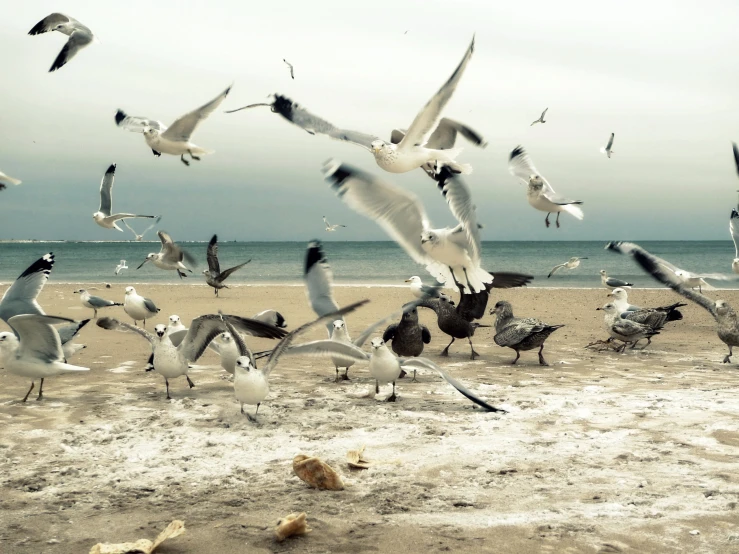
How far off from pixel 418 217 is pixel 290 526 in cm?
407

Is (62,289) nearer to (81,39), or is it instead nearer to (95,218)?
(95,218)

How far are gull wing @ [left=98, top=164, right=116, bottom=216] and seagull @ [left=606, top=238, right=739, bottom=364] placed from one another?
889 centimetres

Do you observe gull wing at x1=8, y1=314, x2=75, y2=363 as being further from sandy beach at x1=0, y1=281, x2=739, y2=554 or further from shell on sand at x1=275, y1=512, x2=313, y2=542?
shell on sand at x1=275, y1=512, x2=313, y2=542

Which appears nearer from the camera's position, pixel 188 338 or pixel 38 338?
pixel 38 338

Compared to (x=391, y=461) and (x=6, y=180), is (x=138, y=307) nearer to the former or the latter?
(x=6, y=180)

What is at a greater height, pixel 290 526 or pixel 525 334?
pixel 525 334

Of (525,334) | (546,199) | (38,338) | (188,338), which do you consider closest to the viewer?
(38,338)

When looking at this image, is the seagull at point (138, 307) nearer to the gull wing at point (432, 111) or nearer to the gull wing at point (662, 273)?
the gull wing at point (432, 111)

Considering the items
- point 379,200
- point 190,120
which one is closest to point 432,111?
point 379,200

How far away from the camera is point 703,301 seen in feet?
28.0

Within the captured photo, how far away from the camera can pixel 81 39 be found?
8445 millimetres

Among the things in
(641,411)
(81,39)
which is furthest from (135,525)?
(81,39)

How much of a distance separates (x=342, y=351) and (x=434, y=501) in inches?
98.9

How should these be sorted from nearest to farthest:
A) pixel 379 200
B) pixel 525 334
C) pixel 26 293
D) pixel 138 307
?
pixel 379 200, pixel 26 293, pixel 525 334, pixel 138 307
